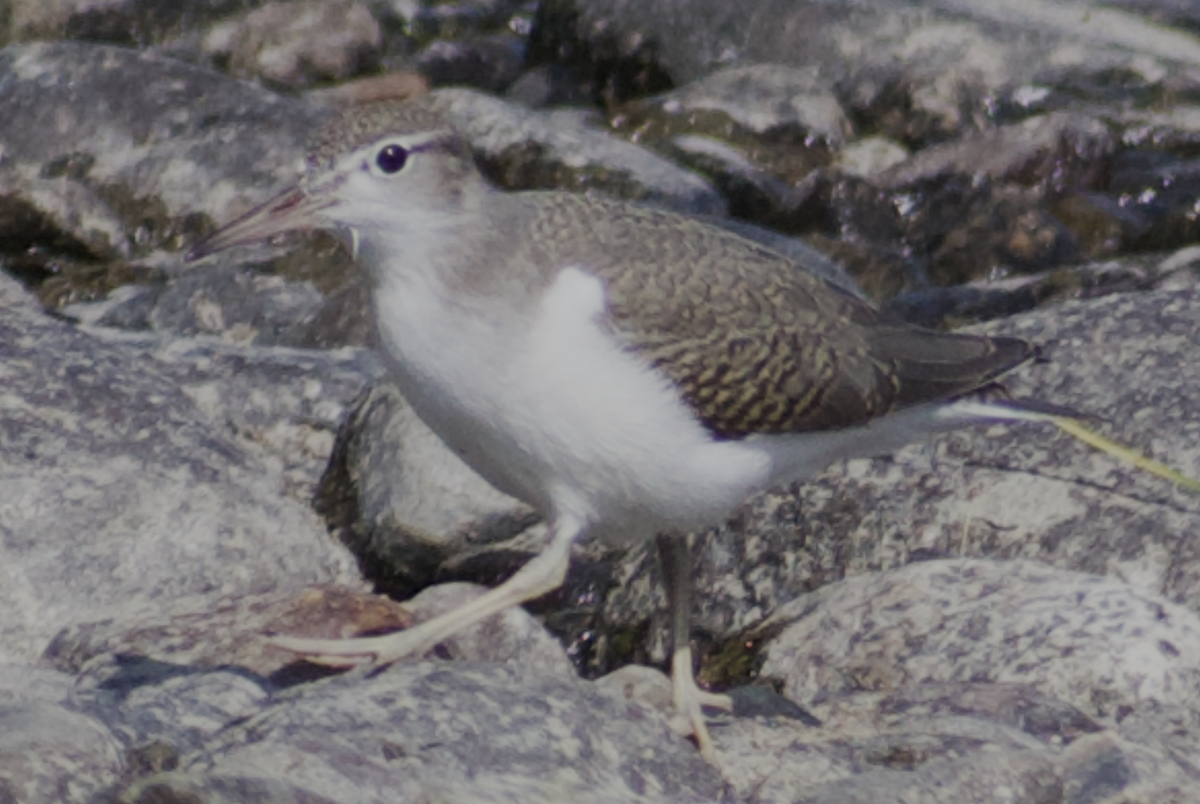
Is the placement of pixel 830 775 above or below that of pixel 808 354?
below

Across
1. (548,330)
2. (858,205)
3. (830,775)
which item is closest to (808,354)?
(548,330)

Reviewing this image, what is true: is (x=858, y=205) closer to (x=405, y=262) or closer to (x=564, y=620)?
(x=564, y=620)

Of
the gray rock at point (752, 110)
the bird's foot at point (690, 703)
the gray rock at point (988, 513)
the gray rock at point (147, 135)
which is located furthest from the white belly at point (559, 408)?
the gray rock at point (752, 110)

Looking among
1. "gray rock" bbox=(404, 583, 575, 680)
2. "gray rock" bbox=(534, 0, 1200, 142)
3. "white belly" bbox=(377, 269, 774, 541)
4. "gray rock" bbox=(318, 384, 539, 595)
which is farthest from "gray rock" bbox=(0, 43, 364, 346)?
"white belly" bbox=(377, 269, 774, 541)

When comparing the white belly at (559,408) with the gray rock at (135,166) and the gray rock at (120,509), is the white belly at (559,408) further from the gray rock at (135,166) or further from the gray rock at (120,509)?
the gray rock at (135,166)

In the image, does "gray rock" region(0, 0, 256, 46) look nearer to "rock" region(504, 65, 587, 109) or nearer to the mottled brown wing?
"rock" region(504, 65, 587, 109)

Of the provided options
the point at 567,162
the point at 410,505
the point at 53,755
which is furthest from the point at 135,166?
the point at 53,755
